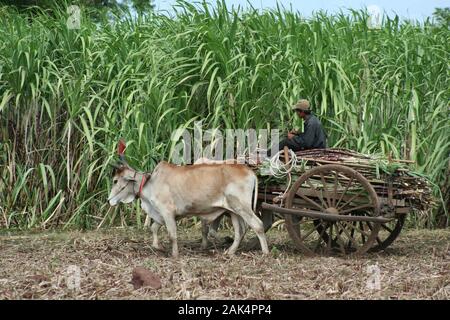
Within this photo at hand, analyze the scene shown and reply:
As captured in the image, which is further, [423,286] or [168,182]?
[168,182]

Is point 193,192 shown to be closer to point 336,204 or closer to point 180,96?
point 336,204

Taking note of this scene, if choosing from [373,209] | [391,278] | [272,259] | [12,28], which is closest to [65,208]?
[12,28]

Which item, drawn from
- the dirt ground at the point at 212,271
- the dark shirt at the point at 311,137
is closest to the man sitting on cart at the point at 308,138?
the dark shirt at the point at 311,137

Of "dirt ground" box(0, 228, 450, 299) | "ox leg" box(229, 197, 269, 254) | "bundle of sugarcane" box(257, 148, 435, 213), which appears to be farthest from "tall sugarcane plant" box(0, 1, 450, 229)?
"ox leg" box(229, 197, 269, 254)

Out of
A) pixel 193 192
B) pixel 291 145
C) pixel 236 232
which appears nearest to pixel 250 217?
pixel 236 232

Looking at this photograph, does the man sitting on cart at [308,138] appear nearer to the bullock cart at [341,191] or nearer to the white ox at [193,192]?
the bullock cart at [341,191]

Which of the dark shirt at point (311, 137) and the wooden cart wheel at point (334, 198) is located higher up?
the dark shirt at point (311, 137)

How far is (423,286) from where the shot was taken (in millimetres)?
6180

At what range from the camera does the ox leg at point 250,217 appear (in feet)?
25.1

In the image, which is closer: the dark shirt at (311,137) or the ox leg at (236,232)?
the ox leg at (236,232)

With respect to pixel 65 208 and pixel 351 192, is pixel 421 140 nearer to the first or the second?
pixel 351 192

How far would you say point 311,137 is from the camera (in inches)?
319

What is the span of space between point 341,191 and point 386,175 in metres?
0.41

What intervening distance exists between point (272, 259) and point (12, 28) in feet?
17.6
